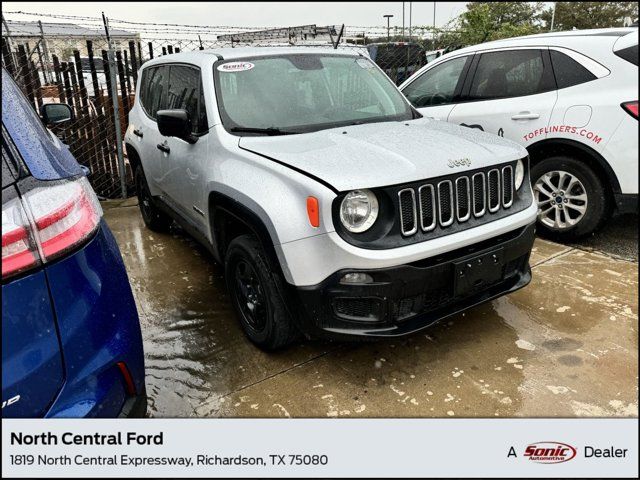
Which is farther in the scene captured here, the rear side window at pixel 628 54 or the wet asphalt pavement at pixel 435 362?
the rear side window at pixel 628 54

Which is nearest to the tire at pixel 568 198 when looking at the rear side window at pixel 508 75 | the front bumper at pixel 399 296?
the rear side window at pixel 508 75

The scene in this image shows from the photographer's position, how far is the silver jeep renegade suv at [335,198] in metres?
2.40

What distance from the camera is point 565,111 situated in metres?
4.20

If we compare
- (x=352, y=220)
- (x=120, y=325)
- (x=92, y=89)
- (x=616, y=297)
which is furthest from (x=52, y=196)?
(x=92, y=89)

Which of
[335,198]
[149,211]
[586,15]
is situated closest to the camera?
[335,198]

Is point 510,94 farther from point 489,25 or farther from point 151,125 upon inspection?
point 489,25

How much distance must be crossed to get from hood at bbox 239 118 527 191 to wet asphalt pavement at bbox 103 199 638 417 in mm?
1130

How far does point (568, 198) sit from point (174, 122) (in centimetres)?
342

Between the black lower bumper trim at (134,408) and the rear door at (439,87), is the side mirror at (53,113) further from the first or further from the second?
the rear door at (439,87)

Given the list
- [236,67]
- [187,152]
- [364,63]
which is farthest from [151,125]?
[364,63]

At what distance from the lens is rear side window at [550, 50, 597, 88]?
4125mm

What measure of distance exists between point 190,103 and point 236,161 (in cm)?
105

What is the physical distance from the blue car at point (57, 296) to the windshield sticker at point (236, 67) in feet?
5.71

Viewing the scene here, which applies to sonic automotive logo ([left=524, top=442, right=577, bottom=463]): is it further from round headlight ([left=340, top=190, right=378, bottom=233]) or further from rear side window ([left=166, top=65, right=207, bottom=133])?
rear side window ([left=166, top=65, right=207, bottom=133])
